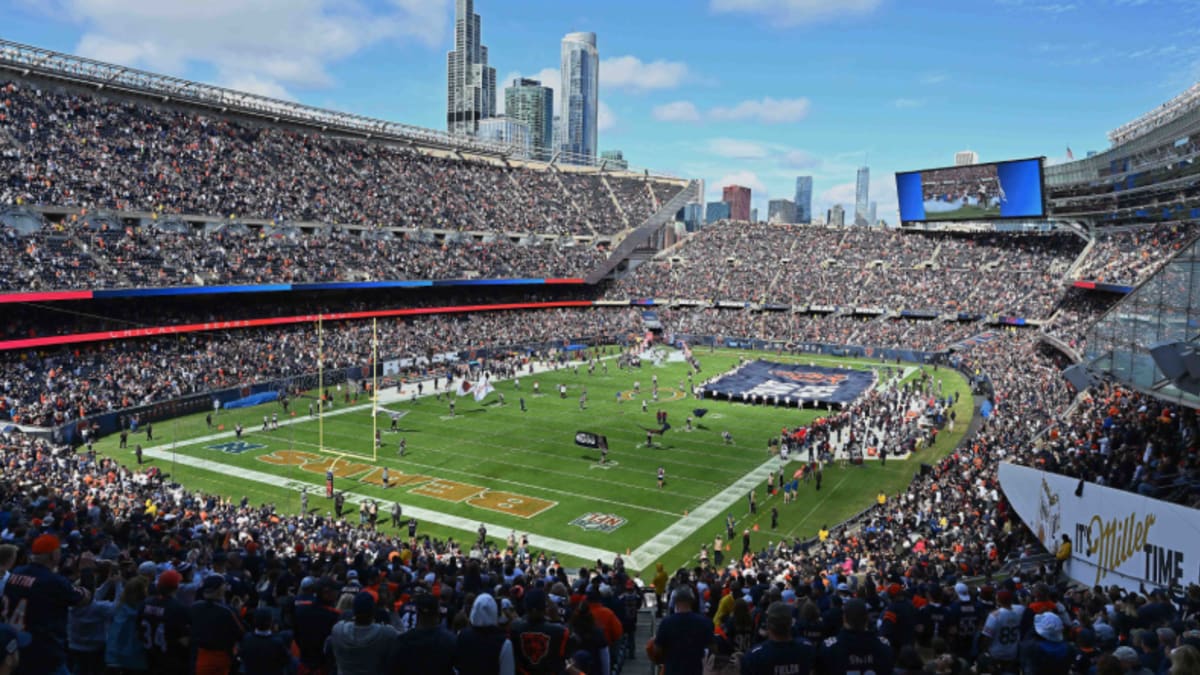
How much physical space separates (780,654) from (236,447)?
35.1 metres

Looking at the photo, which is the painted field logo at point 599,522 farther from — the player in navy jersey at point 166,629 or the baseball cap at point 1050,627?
the baseball cap at point 1050,627

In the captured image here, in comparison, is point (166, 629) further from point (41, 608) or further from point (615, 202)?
point (615, 202)

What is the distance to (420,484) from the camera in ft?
103

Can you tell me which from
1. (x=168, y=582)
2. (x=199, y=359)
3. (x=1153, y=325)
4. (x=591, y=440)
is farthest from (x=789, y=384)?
(x=168, y=582)

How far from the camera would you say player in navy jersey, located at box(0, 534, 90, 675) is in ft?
20.1

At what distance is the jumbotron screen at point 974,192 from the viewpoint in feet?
223

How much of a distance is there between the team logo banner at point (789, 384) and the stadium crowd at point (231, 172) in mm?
32095

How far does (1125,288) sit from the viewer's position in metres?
48.2

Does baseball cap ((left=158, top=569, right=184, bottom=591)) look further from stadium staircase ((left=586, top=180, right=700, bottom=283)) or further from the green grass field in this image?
stadium staircase ((left=586, top=180, right=700, bottom=283))

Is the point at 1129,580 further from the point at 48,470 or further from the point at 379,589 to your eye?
the point at 48,470

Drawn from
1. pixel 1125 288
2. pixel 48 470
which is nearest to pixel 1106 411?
pixel 1125 288

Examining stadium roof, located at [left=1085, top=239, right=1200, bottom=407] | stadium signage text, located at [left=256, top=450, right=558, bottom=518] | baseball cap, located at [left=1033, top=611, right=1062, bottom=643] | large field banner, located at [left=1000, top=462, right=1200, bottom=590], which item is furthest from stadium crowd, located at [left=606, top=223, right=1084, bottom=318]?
baseball cap, located at [left=1033, top=611, right=1062, bottom=643]

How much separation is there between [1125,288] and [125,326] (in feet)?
187

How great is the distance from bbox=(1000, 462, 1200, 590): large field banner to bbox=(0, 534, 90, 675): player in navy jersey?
48.9 ft
